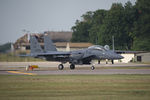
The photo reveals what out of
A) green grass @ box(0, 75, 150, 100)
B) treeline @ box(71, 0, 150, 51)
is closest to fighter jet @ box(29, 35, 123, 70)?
treeline @ box(71, 0, 150, 51)

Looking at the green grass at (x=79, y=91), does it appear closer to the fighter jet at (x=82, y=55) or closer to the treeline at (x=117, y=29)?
the fighter jet at (x=82, y=55)

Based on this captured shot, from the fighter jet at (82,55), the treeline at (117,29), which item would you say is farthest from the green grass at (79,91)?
the treeline at (117,29)

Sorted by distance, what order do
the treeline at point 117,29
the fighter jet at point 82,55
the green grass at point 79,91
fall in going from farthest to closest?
the treeline at point 117,29 < the fighter jet at point 82,55 < the green grass at point 79,91

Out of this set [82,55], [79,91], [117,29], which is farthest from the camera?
[117,29]

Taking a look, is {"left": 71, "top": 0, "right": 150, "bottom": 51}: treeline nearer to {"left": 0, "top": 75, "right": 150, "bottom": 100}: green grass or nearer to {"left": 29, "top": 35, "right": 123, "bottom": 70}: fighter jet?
{"left": 29, "top": 35, "right": 123, "bottom": 70}: fighter jet

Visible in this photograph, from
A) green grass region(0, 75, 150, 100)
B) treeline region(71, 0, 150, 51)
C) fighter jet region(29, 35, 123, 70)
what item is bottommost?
green grass region(0, 75, 150, 100)

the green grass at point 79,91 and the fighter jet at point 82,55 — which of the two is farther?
the fighter jet at point 82,55

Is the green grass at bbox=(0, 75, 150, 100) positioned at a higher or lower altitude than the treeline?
lower

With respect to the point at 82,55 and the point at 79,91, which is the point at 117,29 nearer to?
the point at 82,55

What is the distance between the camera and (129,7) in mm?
90688

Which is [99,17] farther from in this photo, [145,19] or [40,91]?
[40,91]

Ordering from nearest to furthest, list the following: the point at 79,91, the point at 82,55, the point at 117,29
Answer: the point at 79,91
the point at 82,55
the point at 117,29

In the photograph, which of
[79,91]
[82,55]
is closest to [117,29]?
[82,55]

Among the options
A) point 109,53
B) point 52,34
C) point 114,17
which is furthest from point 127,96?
point 52,34
